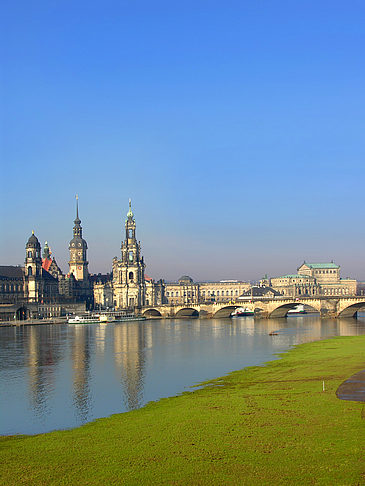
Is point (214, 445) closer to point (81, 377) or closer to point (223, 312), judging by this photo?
point (81, 377)

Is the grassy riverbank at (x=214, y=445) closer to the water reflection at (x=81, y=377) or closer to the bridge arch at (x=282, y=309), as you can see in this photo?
the water reflection at (x=81, y=377)

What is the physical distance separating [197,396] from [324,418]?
16.6m

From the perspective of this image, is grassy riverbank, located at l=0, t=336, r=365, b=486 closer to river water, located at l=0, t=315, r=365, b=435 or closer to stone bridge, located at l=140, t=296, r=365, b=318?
river water, located at l=0, t=315, r=365, b=435

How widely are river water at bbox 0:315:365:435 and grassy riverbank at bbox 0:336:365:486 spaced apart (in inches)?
259

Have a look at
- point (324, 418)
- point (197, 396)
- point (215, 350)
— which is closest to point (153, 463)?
point (324, 418)

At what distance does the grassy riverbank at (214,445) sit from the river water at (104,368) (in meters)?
6.58

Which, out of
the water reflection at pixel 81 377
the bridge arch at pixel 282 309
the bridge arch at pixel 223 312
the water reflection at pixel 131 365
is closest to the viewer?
the water reflection at pixel 81 377

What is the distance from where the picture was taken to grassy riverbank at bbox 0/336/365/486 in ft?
81.1

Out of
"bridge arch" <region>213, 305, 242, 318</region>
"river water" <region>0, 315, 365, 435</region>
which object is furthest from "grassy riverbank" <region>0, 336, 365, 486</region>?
"bridge arch" <region>213, 305, 242, 318</region>

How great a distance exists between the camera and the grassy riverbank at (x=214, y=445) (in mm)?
24719

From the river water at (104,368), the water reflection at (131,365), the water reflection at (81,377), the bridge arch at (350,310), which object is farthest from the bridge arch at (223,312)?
the water reflection at (81,377)

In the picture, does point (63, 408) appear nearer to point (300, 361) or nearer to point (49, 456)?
point (49, 456)

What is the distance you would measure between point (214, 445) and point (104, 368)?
45998mm

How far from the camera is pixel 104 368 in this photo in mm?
73312
